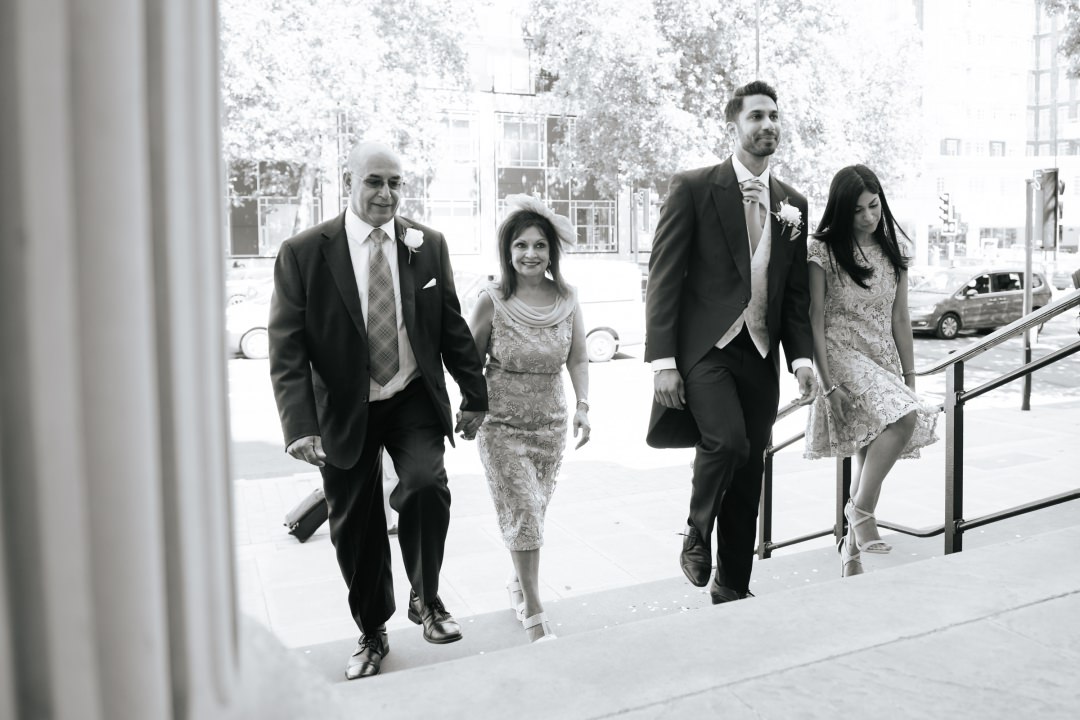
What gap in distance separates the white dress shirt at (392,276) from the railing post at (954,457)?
104 inches

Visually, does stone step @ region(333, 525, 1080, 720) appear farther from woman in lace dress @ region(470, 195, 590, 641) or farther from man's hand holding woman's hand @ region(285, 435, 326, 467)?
woman in lace dress @ region(470, 195, 590, 641)

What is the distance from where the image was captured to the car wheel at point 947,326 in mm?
21188

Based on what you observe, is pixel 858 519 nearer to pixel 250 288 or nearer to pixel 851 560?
pixel 851 560

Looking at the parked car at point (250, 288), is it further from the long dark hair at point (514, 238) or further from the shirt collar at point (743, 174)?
the shirt collar at point (743, 174)

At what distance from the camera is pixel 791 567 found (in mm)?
5453

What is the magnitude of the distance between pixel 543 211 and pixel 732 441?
1.47 meters

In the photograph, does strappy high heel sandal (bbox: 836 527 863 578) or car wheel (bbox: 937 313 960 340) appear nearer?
strappy high heel sandal (bbox: 836 527 863 578)

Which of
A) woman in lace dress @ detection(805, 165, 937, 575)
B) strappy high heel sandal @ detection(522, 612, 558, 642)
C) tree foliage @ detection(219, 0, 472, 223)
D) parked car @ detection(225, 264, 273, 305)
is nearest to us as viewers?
strappy high heel sandal @ detection(522, 612, 558, 642)

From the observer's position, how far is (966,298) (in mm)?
21531

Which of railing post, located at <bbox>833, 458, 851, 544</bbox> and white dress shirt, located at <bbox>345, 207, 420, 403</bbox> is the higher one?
white dress shirt, located at <bbox>345, 207, 420, 403</bbox>

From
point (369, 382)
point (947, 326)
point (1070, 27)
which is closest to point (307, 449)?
point (369, 382)

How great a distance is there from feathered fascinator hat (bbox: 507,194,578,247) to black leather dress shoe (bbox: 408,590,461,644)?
1.74m

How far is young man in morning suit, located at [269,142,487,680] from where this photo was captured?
389cm

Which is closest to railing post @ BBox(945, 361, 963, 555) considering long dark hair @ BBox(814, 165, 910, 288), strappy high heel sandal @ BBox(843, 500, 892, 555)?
strappy high heel sandal @ BBox(843, 500, 892, 555)
